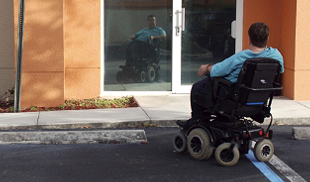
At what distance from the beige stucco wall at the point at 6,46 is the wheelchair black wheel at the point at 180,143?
4792mm

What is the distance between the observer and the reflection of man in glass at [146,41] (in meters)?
10.7

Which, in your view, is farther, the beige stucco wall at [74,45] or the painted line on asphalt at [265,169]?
the beige stucco wall at [74,45]

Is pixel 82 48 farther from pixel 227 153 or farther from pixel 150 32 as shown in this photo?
pixel 227 153

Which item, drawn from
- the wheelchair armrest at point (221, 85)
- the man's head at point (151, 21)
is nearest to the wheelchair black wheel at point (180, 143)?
the wheelchair armrest at point (221, 85)

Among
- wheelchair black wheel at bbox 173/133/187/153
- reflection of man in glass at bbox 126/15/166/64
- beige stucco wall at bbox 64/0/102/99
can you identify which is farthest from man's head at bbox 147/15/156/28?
wheelchair black wheel at bbox 173/133/187/153

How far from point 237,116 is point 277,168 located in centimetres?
70

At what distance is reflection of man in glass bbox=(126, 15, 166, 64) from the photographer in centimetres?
1067

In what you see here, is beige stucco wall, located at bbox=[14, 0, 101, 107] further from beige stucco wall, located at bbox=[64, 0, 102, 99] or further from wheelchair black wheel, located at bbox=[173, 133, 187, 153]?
wheelchair black wheel, located at bbox=[173, 133, 187, 153]

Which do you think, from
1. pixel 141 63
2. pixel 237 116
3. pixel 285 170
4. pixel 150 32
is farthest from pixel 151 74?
pixel 285 170

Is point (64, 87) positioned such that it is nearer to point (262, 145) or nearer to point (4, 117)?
point (4, 117)

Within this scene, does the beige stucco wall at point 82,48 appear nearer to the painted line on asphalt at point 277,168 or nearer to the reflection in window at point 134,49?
the reflection in window at point 134,49

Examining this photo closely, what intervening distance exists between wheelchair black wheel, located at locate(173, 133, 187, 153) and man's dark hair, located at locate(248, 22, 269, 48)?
1.28 metres

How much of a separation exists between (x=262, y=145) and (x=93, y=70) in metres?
4.96

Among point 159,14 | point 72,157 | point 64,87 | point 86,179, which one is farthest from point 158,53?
point 86,179
